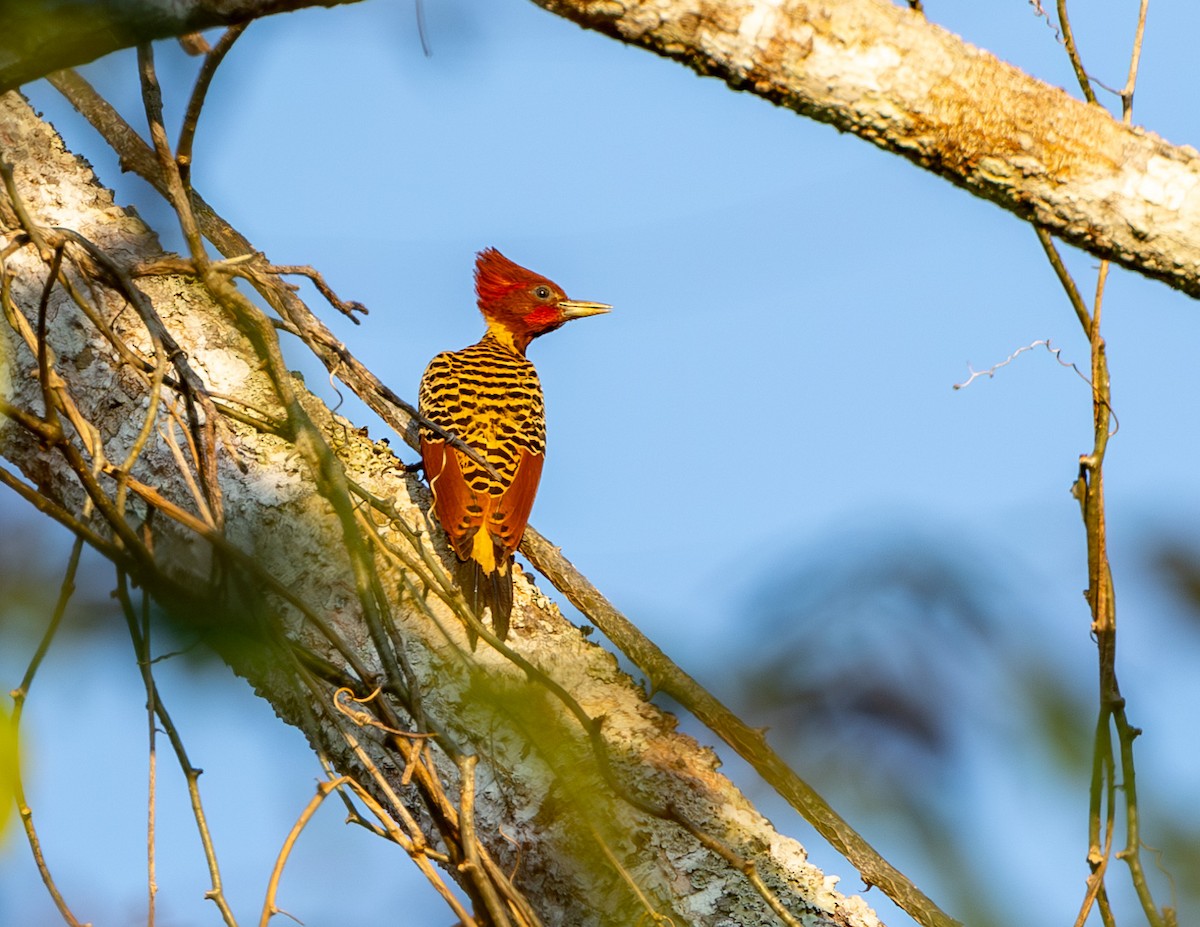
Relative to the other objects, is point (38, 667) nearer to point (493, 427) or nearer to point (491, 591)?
point (491, 591)

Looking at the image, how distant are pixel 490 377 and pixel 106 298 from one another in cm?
184

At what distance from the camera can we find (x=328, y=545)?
9.97 ft

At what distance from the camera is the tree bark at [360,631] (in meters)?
2.41

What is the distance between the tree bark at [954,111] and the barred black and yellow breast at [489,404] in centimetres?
228

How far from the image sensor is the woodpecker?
12.0 ft

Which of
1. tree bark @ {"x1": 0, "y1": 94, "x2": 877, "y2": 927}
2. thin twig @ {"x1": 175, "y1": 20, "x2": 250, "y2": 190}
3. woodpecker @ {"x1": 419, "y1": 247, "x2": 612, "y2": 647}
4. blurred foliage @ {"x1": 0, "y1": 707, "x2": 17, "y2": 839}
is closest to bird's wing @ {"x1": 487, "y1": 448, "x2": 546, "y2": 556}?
woodpecker @ {"x1": 419, "y1": 247, "x2": 612, "y2": 647}

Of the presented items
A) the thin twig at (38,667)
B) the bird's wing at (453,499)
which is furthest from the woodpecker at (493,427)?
the thin twig at (38,667)

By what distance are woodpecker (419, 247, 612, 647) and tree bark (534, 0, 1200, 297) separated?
1.05 m

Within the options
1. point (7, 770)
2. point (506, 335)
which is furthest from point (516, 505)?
point (7, 770)

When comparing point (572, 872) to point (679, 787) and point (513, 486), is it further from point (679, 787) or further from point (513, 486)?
point (513, 486)

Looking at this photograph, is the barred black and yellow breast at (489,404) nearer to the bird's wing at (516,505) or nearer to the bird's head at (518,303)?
the bird's wing at (516,505)

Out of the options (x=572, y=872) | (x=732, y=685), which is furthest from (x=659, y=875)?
(x=732, y=685)

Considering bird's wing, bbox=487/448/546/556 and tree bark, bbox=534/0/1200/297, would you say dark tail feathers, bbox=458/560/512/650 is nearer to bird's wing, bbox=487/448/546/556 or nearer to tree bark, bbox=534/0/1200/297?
bird's wing, bbox=487/448/546/556

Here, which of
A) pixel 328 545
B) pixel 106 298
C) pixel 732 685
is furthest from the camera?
pixel 106 298
